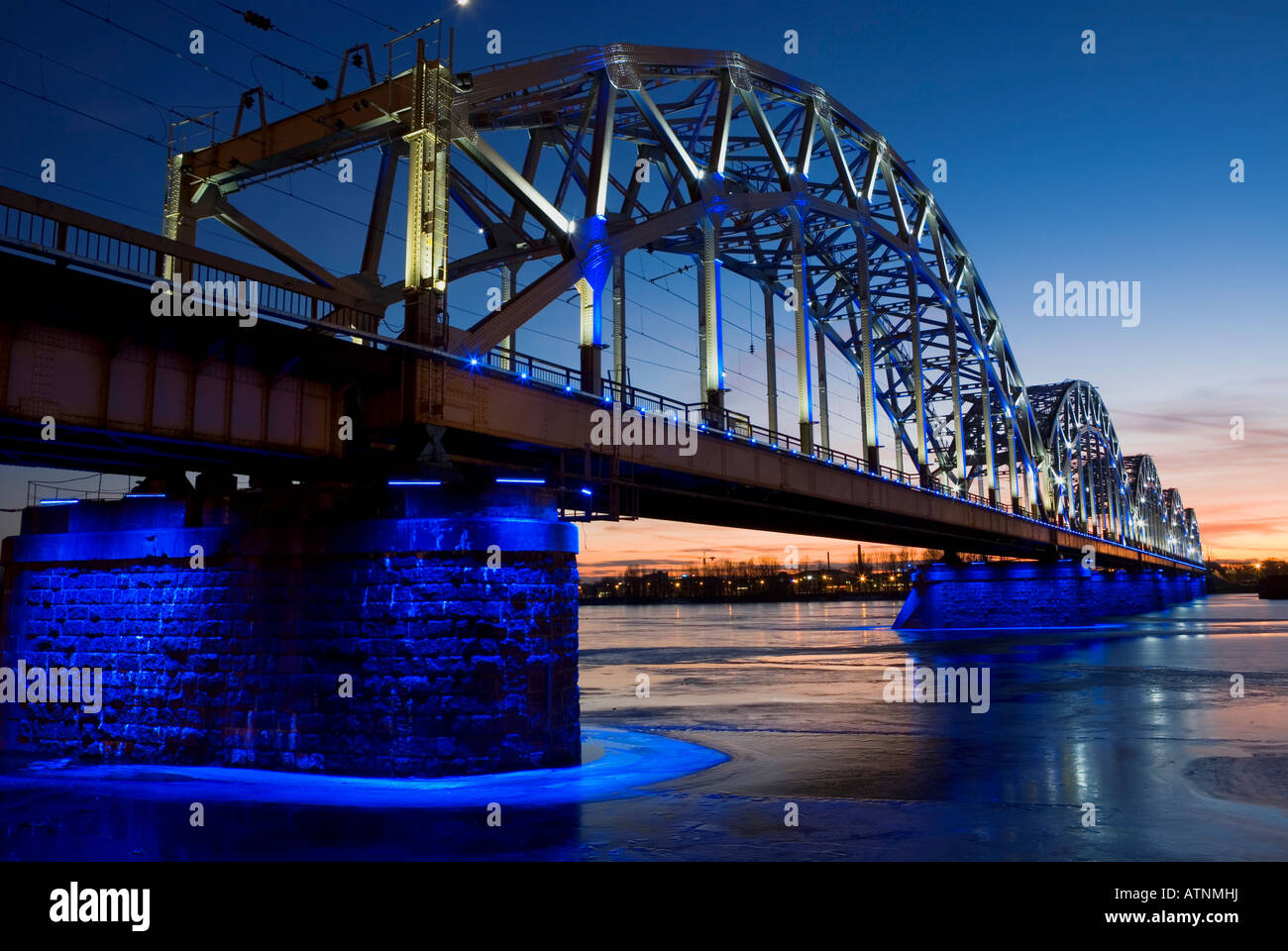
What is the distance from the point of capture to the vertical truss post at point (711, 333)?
33.7 meters

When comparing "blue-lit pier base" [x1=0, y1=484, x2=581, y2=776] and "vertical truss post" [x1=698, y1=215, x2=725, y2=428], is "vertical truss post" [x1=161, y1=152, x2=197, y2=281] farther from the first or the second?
"vertical truss post" [x1=698, y1=215, x2=725, y2=428]

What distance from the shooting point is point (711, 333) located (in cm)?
3472

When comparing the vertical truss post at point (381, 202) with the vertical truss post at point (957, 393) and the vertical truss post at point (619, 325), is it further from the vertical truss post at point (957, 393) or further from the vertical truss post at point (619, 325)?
the vertical truss post at point (957, 393)

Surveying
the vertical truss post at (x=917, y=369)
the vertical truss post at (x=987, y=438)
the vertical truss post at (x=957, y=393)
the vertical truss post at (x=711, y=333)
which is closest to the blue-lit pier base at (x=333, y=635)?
the vertical truss post at (x=711, y=333)

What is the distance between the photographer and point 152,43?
19.2m

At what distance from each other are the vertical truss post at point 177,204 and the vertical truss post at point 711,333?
51.5 ft

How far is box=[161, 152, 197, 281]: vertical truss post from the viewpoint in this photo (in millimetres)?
26406

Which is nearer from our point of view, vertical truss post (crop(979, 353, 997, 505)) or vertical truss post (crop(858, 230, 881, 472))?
vertical truss post (crop(858, 230, 881, 472))

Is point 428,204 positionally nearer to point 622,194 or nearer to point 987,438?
point 622,194

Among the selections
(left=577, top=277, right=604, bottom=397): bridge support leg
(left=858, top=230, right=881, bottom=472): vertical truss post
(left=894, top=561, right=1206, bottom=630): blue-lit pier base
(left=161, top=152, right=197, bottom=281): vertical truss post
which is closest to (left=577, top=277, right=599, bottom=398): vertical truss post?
(left=577, top=277, right=604, bottom=397): bridge support leg

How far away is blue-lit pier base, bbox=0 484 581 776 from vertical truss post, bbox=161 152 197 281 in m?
8.60
